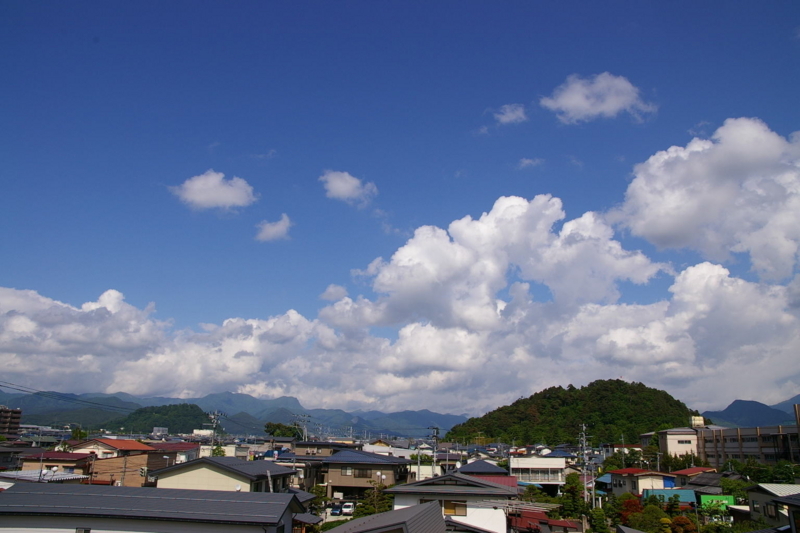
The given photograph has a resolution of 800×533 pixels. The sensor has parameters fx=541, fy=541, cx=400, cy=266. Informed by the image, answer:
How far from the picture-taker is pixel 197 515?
65.2 ft

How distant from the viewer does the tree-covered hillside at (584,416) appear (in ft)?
370

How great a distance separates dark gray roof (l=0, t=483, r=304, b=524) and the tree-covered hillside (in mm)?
96913

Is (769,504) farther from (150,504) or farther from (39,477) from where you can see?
(39,477)

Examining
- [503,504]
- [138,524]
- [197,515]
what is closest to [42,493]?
[138,524]


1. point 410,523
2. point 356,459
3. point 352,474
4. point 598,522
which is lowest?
point 598,522

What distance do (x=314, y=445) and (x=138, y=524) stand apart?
42446 millimetres

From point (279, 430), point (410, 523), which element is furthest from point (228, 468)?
point (279, 430)

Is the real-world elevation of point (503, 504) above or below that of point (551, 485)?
above

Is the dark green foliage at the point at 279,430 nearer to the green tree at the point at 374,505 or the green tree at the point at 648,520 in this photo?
the green tree at the point at 374,505

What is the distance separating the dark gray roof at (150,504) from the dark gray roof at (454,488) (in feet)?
21.1

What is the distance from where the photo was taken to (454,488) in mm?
25594

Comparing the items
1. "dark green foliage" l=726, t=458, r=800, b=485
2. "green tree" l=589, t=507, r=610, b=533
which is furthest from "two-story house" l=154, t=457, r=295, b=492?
"dark green foliage" l=726, t=458, r=800, b=485

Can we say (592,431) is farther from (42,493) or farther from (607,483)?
(42,493)

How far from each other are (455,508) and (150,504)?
13.2 m
